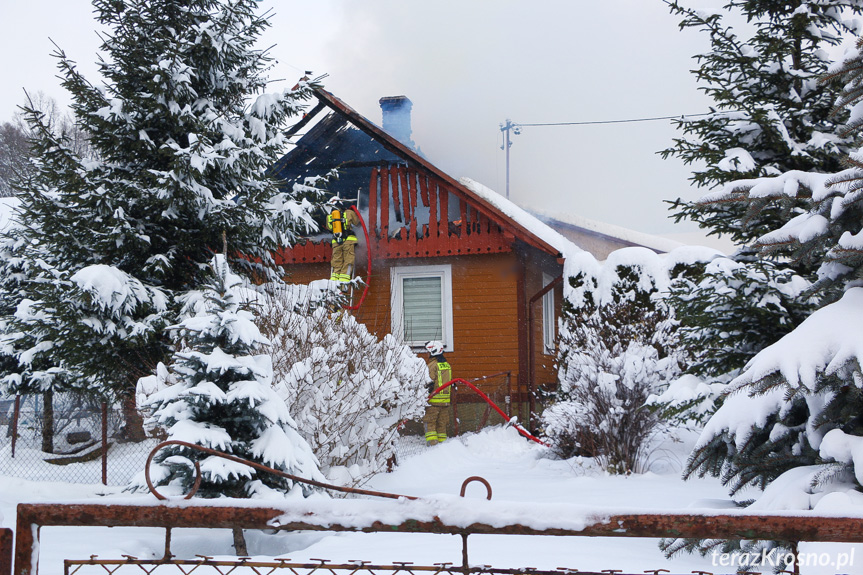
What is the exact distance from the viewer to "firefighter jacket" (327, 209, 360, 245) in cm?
1436

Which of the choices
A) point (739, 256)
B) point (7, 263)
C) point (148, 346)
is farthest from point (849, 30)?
point (7, 263)

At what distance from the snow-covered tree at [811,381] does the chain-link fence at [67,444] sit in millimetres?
8390

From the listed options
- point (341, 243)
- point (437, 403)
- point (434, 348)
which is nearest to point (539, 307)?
point (434, 348)

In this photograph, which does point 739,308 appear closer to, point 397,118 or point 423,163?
point 423,163

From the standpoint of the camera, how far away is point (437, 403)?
1209cm

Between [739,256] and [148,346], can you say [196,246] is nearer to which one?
[148,346]

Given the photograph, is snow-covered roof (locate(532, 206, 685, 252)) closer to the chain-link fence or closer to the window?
the window

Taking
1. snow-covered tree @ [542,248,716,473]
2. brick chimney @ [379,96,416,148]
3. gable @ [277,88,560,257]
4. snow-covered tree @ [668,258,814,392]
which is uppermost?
brick chimney @ [379,96,416,148]

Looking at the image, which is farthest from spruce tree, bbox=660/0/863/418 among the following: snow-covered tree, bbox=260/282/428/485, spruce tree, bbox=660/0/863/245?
snow-covered tree, bbox=260/282/428/485

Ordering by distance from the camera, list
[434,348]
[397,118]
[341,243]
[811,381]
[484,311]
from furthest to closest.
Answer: [397,118]
[484,311]
[341,243]
[434,348]
[811,381]

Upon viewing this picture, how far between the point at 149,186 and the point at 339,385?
14.3 feet

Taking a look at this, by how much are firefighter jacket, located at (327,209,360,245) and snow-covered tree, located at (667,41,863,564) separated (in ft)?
34.7

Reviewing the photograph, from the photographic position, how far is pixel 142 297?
354 inches

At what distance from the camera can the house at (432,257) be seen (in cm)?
1471
